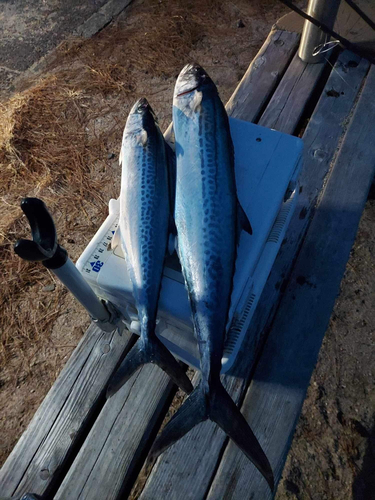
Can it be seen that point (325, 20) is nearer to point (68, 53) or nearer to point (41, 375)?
point (68, 53)

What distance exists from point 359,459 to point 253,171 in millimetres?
1994

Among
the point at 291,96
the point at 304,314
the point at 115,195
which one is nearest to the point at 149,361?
the point at 304,314

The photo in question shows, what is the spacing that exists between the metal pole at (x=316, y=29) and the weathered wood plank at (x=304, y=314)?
0.66 metres

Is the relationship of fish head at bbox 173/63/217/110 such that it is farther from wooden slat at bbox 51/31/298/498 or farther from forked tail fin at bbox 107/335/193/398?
wooden slat at bbox 51/31/298/498

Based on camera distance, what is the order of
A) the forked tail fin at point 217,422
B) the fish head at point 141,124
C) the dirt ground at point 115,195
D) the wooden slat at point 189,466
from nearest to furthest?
the forked tail fin at point 217,422
the wooden slat at point 189,466
the fish head at point 141,124
the dirt ground at point 115,195

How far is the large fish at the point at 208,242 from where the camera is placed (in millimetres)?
1609

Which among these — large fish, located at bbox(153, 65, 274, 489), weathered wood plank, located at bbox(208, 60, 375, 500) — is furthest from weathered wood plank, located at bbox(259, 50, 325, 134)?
large fish, located at bbox(153, 65, 274, 489)

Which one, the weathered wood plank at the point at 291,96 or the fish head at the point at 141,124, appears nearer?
the fish head at the point at 141,124

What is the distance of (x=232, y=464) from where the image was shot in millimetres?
1904

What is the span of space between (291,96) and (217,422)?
2.73 metres

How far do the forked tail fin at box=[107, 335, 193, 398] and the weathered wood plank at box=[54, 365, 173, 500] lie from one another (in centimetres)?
41

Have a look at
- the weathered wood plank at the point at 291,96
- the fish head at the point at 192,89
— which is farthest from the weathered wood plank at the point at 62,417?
the weathered wood plank at the point at 291,96

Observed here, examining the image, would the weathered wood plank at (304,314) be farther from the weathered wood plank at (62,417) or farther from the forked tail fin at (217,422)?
the weathered wood plank at (62,417)

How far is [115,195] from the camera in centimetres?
351
